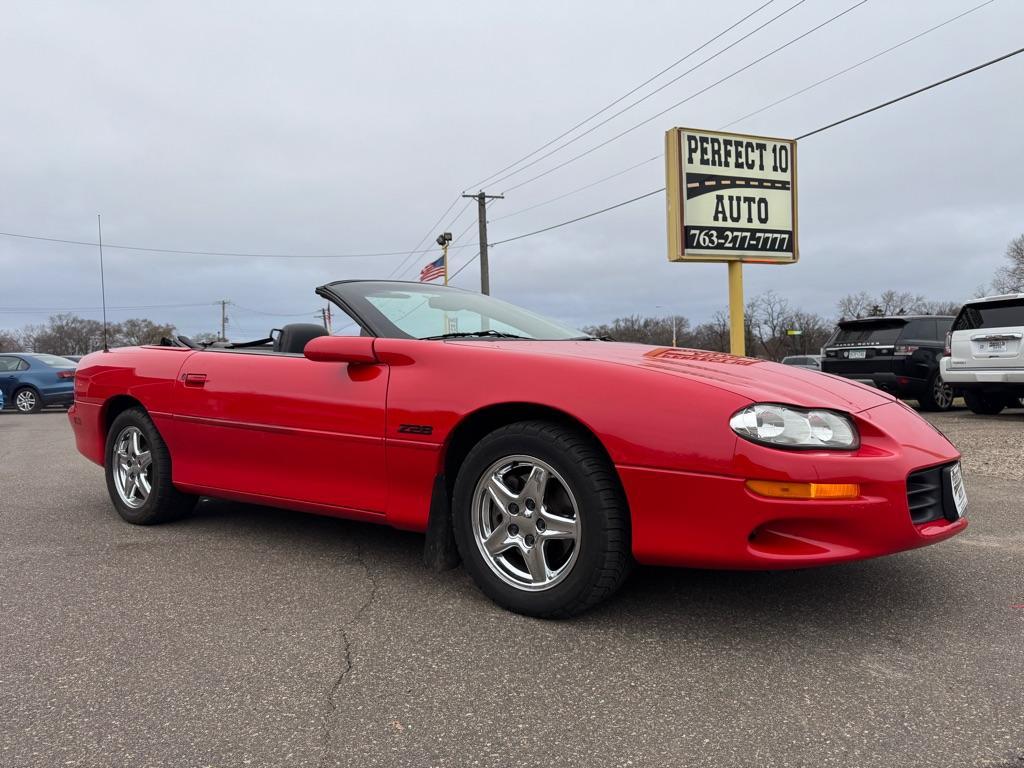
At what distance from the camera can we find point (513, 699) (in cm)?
211

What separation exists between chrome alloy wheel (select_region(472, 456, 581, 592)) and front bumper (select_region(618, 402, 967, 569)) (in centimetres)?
27

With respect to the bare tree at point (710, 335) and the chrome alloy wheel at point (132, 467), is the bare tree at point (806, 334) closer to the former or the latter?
the bare tree at point (710, 335)

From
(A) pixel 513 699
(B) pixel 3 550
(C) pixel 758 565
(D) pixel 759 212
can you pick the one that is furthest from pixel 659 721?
(D) pixel 759 212

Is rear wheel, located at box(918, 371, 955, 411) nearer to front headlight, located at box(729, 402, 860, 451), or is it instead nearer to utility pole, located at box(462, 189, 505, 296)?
front headlight, located at box(729, 402, 860, 451)

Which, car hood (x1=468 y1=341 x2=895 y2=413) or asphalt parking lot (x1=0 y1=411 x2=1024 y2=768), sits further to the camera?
car hood (x1=468 y1=341 x2=895 y2=413)

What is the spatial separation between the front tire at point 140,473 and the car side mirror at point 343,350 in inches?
56.5

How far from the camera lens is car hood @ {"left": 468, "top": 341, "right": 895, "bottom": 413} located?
8.35 feet

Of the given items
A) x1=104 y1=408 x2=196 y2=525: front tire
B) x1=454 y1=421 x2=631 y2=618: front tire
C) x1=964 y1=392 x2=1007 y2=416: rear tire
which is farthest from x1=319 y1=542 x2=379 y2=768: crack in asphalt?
x1=964 y1=392 x2=1007 y2=416: rear tire

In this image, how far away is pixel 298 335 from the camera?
3.74 metres


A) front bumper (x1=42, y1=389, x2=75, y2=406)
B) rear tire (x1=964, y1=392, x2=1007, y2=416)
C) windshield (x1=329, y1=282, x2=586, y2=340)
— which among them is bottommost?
rear tire (x1=964, y1=392, x2=1007, y2=416)

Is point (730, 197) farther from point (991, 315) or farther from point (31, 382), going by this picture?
point (31, 382)

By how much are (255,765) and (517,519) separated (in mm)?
1193

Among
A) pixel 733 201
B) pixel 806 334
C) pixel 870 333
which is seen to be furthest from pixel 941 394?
pixel 806 334

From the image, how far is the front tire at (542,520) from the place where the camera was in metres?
2.54
